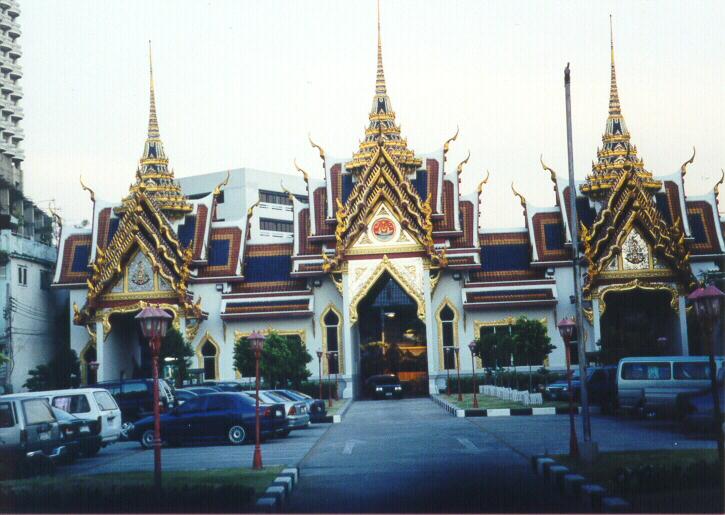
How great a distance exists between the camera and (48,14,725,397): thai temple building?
52062mm

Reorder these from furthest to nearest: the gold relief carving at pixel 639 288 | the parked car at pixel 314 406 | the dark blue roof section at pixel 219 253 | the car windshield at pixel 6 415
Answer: the dark blue roof section at pixel 219 253, the gold relief carving at pixel 639 288, the parked car at pixel 314 406, the car windshield at pixel 6 415

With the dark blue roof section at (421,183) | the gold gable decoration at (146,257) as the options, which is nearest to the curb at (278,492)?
the gold gable decoration at (146,257)

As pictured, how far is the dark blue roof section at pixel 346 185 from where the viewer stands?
55.8 m

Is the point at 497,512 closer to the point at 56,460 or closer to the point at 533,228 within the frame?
the point at 56,460

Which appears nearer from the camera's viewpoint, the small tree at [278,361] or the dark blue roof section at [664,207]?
the small tree at [278,361]

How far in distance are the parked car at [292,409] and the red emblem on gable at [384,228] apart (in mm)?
23226

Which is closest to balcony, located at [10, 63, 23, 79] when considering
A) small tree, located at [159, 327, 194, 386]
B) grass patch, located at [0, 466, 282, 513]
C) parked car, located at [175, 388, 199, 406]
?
small tree, located at [159, 327, 194, 386]

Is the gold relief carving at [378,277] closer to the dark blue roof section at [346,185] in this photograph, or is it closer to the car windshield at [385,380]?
the car windshield at [385,380]

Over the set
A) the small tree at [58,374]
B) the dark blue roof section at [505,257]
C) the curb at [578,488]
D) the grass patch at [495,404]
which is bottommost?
the curb at [578,488]

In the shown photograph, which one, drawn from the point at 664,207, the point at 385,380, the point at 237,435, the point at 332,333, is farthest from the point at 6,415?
the point at 664,207

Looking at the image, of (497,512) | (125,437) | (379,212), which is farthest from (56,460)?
(379,212)

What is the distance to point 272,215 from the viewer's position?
97.4 meters

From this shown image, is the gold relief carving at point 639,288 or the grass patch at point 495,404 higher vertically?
the gold relief carving at point 639,288

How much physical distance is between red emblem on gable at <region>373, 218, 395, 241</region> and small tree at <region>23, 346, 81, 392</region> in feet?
49.7
